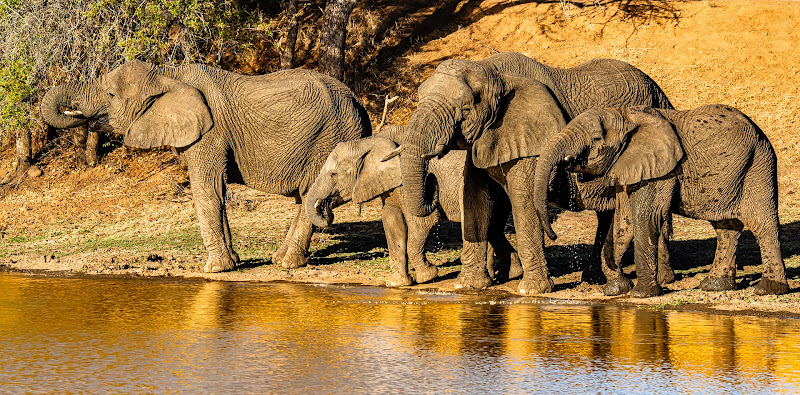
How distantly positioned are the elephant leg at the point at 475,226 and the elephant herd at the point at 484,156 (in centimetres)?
1

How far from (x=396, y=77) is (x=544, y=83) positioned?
12.6m

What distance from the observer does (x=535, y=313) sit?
33.8 feet

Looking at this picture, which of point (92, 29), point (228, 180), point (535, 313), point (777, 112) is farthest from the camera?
A: point (777, 112)

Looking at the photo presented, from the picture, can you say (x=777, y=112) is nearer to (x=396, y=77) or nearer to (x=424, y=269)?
(x=396, y=77)

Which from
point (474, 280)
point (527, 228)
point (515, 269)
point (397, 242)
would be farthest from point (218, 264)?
point (527, 228)

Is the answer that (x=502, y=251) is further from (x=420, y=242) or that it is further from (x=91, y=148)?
(x=91, y=148)

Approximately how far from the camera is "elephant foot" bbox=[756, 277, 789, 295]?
35.9 feet

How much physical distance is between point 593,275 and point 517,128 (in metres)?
2.01

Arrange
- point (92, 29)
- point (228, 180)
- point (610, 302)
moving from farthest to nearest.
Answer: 1. point (92, 29)
2. point (228, 180)
3. point (610, 302)

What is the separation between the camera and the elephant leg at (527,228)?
37.9 feet

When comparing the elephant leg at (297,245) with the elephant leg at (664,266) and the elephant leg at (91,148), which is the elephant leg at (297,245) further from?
the elephant leg at (91,148)

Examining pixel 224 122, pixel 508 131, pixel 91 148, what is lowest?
pixel 508 131

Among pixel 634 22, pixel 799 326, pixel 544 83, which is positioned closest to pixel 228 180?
pixel 544 83

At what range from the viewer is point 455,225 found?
1688 cm
